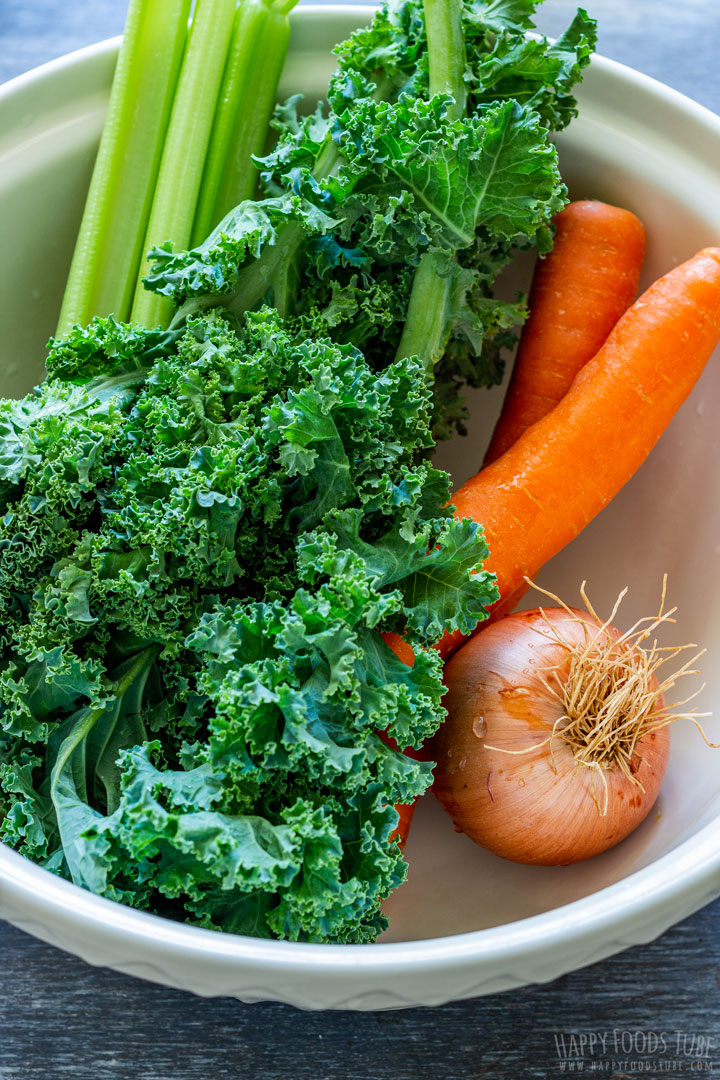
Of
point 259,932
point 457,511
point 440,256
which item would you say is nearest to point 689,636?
point 457,511

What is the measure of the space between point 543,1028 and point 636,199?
148 cm

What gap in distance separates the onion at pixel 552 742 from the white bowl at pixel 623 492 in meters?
0.09

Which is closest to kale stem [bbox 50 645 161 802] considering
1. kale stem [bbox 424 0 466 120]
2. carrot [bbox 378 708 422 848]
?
carrot [bbox 378 708 422 848]

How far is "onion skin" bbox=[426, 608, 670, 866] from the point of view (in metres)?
1.44

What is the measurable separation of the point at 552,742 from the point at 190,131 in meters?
1.21

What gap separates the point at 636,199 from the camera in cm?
178

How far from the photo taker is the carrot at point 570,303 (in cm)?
177

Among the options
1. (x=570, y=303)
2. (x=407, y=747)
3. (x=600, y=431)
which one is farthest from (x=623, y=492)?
(x=407, y=747)

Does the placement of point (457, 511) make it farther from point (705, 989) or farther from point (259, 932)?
point (705, 989)

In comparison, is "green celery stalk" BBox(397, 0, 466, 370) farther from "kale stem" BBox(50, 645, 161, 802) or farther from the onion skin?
"kale stem" BBox(50, 645, 161, 802)

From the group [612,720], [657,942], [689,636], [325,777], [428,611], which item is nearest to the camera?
[325,777]

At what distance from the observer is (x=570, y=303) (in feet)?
6.02

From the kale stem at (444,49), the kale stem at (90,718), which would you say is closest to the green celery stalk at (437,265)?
the kale stem at (444,49)

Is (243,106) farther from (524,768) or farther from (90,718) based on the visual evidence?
(524,768)
